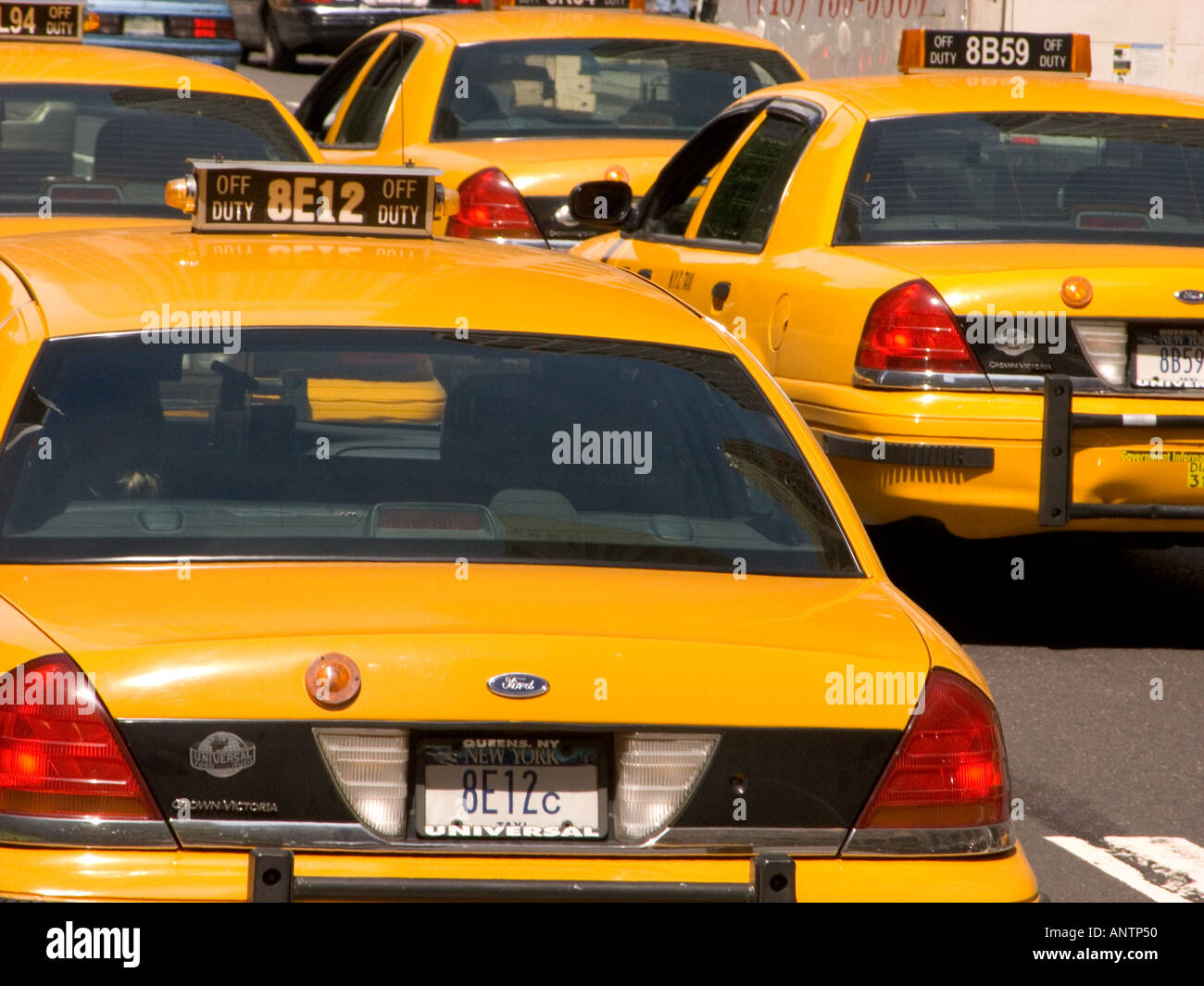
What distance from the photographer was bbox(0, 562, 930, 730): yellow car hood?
312 cm

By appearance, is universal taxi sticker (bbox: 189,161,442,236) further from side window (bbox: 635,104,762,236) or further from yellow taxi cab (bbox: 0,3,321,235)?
side window (bbox: 635,104,762,236)

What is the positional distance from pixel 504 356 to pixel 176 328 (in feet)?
1.96

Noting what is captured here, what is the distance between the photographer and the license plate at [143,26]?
23.6m

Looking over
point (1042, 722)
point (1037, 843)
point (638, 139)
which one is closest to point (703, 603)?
point (1037, 843)


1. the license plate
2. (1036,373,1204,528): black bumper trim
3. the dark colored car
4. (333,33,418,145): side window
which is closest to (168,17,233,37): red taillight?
the license plate

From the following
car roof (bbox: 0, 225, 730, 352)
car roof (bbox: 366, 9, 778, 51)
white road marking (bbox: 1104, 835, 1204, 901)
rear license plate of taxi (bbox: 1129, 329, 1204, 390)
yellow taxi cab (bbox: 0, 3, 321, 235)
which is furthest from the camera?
car roof (bbox: 366, 9, 778, 51)

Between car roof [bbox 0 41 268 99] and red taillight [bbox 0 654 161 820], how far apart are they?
19.1ft

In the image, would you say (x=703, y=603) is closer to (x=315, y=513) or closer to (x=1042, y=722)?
(x=315, y=513)

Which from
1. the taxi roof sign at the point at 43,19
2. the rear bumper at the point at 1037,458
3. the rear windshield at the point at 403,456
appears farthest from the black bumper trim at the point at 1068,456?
the taxi roof sign at the point at 43,19

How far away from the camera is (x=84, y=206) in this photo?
791 centimetres

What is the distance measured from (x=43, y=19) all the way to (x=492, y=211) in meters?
2.20

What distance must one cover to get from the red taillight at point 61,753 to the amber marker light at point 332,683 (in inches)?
11.0

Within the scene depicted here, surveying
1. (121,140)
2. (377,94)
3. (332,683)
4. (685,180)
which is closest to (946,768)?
(332,683)

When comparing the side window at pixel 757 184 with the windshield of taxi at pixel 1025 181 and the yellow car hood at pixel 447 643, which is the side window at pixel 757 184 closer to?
the windshield of taxi at pixel 1025 181
